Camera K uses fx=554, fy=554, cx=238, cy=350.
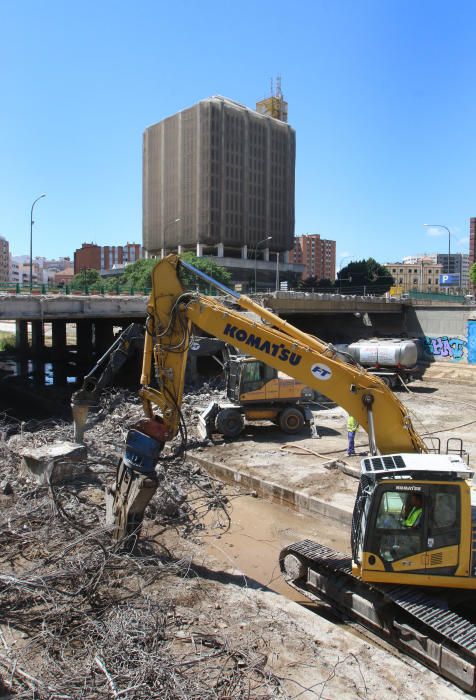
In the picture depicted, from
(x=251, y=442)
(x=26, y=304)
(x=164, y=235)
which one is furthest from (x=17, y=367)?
(x=164, y=235)

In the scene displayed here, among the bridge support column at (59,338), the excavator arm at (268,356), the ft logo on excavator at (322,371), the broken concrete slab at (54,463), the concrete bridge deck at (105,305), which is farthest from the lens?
the bridge support column at (59,338)

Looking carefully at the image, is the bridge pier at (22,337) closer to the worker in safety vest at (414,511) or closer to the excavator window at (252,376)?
the excavator window at (252,376)

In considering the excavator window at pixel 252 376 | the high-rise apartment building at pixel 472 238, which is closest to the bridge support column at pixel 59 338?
the excavator window at pixel 252 376

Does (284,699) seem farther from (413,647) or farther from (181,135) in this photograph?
(181,135)

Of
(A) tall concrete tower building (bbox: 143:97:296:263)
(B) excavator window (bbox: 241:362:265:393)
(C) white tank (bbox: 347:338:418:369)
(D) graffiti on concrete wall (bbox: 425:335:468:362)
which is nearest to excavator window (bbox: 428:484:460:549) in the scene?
(B) excavator window (bbox: 241:362:265:393)

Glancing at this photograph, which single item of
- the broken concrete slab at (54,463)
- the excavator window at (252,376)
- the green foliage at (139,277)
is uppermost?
the green foliage at (139,277)

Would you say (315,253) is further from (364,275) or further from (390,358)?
(390,358)

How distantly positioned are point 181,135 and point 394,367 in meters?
81.2

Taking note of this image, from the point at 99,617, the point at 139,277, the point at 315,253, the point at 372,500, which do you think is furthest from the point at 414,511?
the point at 315,253

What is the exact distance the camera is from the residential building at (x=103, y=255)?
15950cm

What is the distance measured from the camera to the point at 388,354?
30.3 metres

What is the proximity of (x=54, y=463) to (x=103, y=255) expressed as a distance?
162701 millimetres

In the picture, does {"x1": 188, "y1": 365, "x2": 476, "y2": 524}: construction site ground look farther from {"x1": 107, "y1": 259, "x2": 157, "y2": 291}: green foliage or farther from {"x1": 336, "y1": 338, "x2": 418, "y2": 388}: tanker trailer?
{"x1": 107, "y1": 259, "x2": 157, "y2": 291}: green foliage

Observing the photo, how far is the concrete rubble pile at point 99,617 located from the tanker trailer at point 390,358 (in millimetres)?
21516
